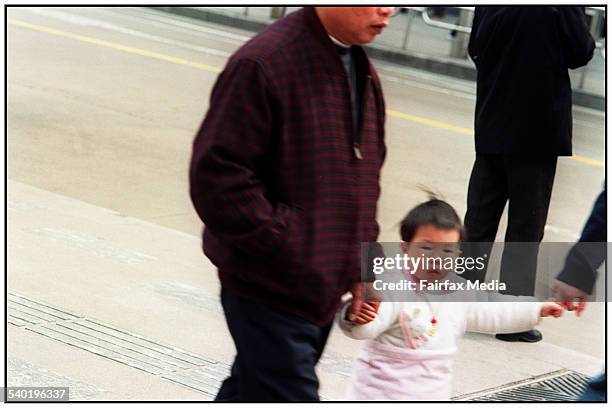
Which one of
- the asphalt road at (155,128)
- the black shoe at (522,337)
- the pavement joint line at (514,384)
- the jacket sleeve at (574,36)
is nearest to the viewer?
the pavement joint line at (514,384)

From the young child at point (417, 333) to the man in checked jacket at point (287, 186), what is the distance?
10.1 inches

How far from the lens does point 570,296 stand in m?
3.22

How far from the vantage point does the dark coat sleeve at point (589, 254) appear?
3.17m

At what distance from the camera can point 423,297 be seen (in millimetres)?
3260

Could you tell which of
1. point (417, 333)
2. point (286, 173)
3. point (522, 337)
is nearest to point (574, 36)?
point (522, 337)

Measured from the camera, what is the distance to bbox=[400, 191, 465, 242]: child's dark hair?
3.27m

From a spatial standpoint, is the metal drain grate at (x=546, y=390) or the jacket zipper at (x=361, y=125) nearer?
the jacket zipper at (x=361, y=125)

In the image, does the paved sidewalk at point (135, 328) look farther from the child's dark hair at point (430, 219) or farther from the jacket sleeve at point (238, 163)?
the jacket sleeve at point (238, 163)

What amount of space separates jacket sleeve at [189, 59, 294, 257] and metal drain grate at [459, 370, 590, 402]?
192 cm

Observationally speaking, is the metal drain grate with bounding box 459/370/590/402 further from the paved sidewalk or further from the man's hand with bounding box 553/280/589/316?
the man's hand with bounding box 553/280/589/316

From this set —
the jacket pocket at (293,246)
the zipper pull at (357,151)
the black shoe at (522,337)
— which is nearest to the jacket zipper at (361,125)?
the zipper pull at (357,151)

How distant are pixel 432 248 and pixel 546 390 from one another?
1.68 metres

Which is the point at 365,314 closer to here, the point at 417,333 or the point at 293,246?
the point at 417,333

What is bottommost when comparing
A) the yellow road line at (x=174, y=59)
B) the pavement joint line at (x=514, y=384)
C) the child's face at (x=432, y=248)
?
the yellow road line at (x=174, y=59)
